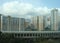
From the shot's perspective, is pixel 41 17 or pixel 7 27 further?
pixel 41 17

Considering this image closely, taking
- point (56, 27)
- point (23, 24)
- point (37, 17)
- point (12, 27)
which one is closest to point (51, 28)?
point (56, 27)

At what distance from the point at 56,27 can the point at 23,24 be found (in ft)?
10.9

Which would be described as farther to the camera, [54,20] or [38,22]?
[38,22]

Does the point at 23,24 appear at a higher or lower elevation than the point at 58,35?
higher

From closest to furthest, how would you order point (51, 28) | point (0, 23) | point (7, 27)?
point (0, 23) < point (7, 27) < point (51, 28)

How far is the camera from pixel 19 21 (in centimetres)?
A: 1667

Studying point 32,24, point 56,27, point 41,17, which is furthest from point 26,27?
point 56,27

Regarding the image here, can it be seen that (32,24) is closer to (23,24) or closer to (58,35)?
(23,24)

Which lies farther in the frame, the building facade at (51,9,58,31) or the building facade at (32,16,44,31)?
the building facade at (32,16,44,31)

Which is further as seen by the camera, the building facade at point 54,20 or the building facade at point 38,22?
the building facade at point 38,22

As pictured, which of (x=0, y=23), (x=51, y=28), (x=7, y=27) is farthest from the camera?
(x=51, y=28)

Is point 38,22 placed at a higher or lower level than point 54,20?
lower

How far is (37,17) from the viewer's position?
17922 millimetres

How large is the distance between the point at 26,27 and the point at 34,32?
1218mm
